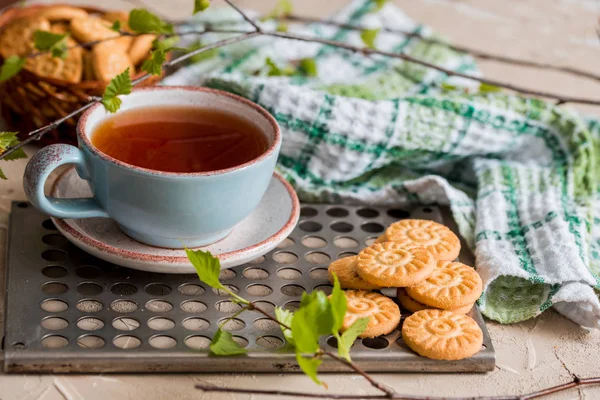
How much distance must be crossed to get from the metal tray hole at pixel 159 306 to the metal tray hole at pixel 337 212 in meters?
0.21

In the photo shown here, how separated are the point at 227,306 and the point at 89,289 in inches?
4.2

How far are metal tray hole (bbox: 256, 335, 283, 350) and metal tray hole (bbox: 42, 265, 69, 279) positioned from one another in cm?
17

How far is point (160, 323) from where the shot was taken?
58 cm

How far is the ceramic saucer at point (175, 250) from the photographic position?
593mm

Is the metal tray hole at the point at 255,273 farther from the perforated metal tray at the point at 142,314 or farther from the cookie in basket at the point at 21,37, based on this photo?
the cookie in basket at the point at 21,37

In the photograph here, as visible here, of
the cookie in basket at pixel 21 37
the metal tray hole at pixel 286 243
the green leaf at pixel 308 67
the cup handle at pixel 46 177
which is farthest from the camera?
the green leaf at pixel 308 67

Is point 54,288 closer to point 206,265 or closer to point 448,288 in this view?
point 206,265

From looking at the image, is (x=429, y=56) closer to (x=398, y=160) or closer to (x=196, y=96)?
(x=398, y=160)

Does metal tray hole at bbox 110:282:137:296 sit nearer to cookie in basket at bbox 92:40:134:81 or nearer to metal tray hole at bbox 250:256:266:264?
metal tray hole at bbox 250:256:266:264

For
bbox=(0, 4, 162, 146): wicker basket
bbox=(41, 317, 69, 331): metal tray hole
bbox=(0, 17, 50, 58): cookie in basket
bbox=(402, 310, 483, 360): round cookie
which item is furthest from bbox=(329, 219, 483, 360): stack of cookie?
bbox=(0, 17, 50, 58): cookie in basket

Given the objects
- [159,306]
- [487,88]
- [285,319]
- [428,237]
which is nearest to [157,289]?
[159,306]

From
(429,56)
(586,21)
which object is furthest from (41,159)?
(586,21)

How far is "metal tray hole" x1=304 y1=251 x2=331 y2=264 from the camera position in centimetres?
68

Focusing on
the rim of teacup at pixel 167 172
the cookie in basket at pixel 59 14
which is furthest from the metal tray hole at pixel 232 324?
the cookie in basket at pixel 59 14
